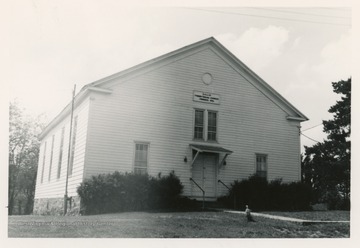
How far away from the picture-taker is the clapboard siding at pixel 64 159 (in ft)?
55.1

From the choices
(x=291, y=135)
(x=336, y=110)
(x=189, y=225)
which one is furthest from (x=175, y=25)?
(x=291, y=135)

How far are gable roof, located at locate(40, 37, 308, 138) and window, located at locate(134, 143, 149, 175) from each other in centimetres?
272

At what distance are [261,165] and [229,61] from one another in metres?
5.37

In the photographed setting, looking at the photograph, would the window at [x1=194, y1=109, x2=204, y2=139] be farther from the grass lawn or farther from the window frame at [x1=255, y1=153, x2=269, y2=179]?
the grass lawn

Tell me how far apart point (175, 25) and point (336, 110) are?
10.0 m

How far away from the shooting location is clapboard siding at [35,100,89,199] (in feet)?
55.1

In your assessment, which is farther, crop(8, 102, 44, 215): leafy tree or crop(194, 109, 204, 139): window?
crop(8, 102, 44, 215): leafy tree

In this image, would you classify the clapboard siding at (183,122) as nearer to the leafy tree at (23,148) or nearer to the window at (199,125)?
the window at (199,125)

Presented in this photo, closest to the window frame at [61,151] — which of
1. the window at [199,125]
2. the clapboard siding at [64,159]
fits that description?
the clapboard siding at [64,159]

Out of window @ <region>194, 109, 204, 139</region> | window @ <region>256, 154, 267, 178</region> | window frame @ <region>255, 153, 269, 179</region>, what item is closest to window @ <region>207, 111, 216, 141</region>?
window @ <region>194, 109, 204, 139</region>

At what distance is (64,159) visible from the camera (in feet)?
65.4

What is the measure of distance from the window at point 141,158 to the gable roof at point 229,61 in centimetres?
272

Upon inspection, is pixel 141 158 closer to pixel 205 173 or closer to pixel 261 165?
pixel 205 173

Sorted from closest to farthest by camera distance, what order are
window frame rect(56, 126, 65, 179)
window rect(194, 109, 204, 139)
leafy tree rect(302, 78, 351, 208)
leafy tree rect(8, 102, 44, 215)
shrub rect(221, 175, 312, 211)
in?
shrub rect(221, 175, 312, 211)
window rect(194, 109, 204, 139)
window frame rect(56, 126, 65, 179)
leafy tree rect(302, 78, 351, 208)
leafy tree rect(8, 102, 44, 215)
